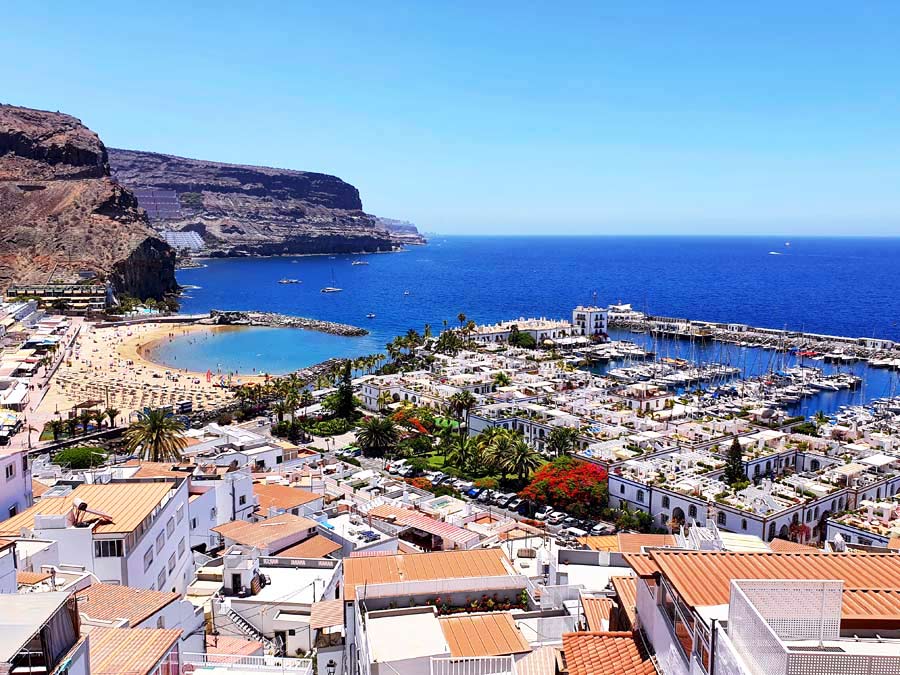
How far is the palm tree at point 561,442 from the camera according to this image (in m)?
45.1

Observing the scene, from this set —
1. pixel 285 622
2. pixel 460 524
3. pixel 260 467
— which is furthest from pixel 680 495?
pixel 285 622

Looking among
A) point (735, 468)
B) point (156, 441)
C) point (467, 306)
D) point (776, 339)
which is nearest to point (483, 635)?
point (156, 441)

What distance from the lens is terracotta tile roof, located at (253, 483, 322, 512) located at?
28030 mm

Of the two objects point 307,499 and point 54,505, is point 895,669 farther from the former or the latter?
point 307,499

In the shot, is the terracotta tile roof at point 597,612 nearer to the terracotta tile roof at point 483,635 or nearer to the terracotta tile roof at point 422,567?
the terracotta tile roof at point 483,635

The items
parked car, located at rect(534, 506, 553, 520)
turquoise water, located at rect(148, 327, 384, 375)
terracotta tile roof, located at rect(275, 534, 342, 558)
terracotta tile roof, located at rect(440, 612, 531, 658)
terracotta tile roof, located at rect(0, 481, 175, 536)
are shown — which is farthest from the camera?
turquoise water, located at rect(148, 327, 384, 375)

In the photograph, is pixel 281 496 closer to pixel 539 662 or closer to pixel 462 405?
pixel 539 662

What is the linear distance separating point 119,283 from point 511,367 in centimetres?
8784

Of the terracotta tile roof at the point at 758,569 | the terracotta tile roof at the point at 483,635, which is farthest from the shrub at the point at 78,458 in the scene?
the terracotta tile roof at the point at 758,569

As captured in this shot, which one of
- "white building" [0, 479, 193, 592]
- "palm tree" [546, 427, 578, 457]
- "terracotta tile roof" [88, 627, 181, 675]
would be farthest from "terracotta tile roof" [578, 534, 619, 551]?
"palm tree" [546, 427, 578, 457]

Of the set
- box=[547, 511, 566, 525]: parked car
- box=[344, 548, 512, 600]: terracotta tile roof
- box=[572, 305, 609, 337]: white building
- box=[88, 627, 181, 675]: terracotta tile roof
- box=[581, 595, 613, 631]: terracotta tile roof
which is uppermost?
box=[88, 627, 181, 675]: terracotta tile roof

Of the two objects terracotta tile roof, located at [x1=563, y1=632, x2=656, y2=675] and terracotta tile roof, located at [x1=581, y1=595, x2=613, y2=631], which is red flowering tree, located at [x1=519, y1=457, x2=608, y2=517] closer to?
terracotta tile roof, located at [x1=581, y1=595, x2=613, y2=631]

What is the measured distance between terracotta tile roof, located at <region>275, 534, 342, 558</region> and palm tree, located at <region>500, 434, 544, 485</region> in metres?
19.2

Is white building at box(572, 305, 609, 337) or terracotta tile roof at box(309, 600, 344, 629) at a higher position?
terracotta tile roof at box(309, 600, 344, 629)
